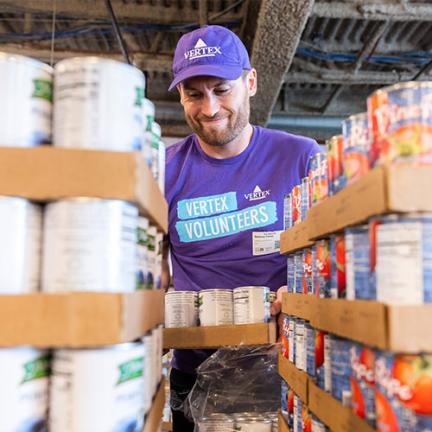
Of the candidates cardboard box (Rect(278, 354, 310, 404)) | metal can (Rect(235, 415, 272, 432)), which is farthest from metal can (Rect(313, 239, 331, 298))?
metal can (Rect(235, 415, 272, 432))

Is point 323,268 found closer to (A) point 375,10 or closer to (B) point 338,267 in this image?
(B) point 338,267

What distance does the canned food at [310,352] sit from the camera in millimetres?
1346

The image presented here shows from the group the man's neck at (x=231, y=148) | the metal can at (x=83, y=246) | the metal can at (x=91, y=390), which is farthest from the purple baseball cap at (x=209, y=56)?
the metal can at (x=91, y=390)

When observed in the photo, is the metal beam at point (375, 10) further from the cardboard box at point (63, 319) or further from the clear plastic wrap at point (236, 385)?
the cardboard box at point (63, 319)

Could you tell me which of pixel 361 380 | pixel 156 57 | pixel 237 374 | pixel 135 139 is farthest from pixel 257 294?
pixel 156 57

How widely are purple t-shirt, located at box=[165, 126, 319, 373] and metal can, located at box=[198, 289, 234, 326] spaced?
267 mm

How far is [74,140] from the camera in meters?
0.95

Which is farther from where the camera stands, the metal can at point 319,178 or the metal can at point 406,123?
the metal can at point 319,178

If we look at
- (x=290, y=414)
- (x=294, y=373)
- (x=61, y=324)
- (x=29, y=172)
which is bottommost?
(x=290, y=414)

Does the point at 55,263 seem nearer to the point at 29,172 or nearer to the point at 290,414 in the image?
the point at 29,172

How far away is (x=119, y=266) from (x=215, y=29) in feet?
5.29

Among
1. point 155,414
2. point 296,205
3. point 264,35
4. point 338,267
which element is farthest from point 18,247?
point 264,35

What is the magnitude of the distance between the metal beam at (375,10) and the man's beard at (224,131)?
1389mm

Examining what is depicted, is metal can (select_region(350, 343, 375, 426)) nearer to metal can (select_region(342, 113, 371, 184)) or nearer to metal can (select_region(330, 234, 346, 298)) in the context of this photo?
metal can (select_region(330, 234, 346, 298))
